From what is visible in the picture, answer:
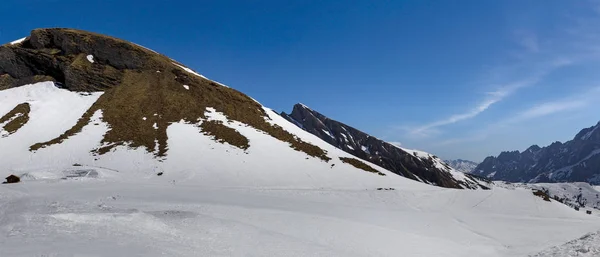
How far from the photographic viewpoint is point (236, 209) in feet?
84.4

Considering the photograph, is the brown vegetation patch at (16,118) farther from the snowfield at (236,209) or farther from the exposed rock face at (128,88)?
the exposed rock face at (128,88)

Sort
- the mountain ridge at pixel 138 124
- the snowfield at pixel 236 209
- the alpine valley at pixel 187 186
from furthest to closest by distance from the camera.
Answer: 1. the mountain ridge at pixel 138 124
2. the alpine valley at pixel 187 186
3. the snowfield at pixel 236 209

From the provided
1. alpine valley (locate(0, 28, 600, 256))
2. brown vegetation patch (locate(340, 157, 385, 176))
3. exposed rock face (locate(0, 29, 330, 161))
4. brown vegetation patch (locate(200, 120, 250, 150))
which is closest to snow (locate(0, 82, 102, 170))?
alpine valley (locate(0, 28, 600, 256))

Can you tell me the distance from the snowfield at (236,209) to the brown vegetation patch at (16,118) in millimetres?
1977

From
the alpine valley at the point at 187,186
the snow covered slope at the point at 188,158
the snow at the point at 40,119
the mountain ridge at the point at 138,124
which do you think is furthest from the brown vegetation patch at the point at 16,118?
the snow covered slope at the point at 188,158

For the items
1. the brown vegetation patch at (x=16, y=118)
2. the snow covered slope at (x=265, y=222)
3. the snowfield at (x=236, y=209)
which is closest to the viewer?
the snow covered slope at (x=265, y=222)

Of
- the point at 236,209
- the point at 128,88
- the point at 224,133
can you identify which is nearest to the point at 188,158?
the point at 224,133

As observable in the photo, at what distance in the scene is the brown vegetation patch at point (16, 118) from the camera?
62406 millimetres

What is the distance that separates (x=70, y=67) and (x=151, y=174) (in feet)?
178

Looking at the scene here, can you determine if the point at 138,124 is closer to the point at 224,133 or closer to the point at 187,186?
the point at 224,133

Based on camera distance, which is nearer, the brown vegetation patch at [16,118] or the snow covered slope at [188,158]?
the snow covered slope at [188,158]

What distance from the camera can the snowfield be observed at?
55.0 feet

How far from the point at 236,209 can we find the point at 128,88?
6723 cm

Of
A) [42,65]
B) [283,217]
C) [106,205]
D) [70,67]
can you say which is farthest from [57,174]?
[42,65]
